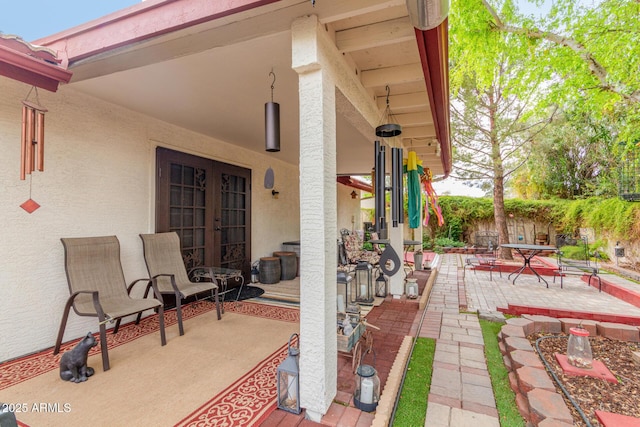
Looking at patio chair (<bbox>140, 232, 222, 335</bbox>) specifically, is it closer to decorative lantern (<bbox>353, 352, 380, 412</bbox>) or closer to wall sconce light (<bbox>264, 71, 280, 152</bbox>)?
wall sconce light (<bbox>264, 71, 280, 152</bbox>)

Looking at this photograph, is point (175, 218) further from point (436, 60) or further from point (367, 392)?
point (436, 60)

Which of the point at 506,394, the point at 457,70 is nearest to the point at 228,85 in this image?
the point at 506,394

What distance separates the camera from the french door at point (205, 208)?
3.96m

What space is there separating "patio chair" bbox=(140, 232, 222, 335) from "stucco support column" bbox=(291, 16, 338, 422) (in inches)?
82.0

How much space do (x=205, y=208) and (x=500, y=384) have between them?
4341 millimetres

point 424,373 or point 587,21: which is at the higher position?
point 587,21

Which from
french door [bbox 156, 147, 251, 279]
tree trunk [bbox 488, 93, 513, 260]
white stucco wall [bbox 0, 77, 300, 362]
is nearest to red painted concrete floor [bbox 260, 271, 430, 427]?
white stucco wall [bbox 0, 77, 300, 362]

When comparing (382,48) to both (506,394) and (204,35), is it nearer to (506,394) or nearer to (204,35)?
(204,35)

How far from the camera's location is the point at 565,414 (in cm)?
160

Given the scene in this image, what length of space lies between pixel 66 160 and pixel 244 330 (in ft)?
8.74

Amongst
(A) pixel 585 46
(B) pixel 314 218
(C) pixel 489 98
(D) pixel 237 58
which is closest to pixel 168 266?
(D) pixel 237 58

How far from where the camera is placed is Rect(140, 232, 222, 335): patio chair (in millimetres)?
3366

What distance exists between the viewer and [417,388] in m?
2.14

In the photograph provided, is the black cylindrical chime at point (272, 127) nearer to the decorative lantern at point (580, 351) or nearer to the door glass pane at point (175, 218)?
the door glass pane at point (175, 218)
